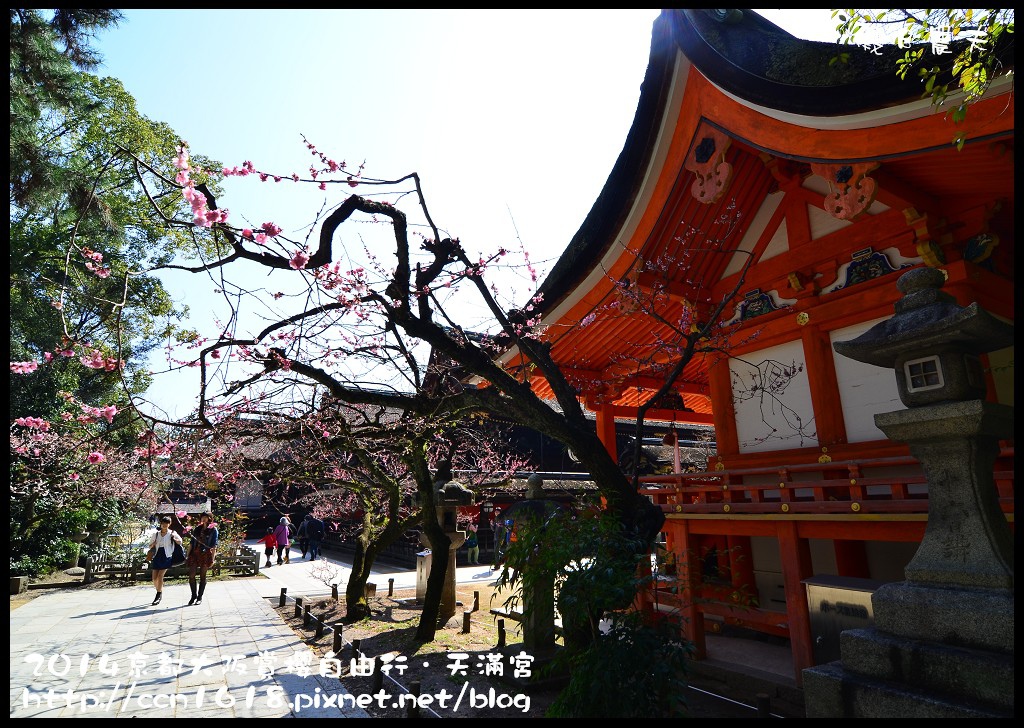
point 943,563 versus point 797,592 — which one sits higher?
point 943,563

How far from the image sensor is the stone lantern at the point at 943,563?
2711mm

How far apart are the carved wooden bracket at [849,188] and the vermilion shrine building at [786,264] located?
0.06ft

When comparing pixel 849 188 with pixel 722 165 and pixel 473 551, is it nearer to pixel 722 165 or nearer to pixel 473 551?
pixel 722 165

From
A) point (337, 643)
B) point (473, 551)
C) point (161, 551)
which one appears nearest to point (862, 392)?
point (337, 643)

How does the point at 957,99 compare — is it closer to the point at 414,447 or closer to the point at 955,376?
the point at 955,376

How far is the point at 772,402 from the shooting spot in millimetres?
7500

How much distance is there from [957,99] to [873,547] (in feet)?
16.8

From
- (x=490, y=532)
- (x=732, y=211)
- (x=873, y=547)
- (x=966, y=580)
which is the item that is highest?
(x=732, y=211)

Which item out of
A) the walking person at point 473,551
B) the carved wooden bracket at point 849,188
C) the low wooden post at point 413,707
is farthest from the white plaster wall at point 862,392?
the walking person at point 473,551

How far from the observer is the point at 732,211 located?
25.0 feet

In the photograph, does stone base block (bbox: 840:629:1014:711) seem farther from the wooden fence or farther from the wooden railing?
the wooden fence

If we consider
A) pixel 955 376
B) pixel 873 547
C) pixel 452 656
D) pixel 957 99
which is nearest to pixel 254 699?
pixel 452 656

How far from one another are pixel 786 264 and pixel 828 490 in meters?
2.94

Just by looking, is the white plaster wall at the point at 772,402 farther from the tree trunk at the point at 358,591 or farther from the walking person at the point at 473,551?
the walking person at the point at 473,551
